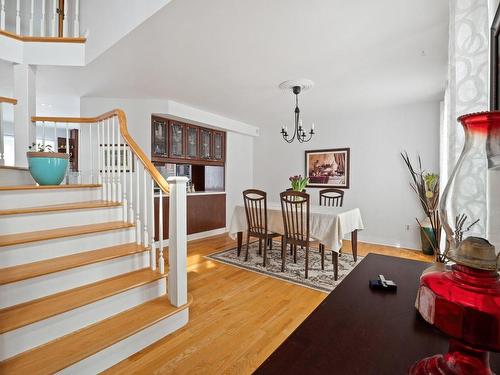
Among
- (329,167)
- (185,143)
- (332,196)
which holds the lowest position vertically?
(332,196)

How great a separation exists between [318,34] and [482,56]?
1.41m

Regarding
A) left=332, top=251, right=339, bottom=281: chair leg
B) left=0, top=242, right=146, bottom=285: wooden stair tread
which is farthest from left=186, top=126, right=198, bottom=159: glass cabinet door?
left=332, top=251, right=339, bottom=281: chair leg

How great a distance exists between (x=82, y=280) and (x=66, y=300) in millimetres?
210

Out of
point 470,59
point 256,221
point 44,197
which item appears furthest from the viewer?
point 256,221

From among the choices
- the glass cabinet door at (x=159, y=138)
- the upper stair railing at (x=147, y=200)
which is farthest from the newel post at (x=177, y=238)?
the glass cabinet door at (x=159, y=138)

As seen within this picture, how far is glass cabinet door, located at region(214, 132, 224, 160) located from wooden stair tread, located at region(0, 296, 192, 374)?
148 inches

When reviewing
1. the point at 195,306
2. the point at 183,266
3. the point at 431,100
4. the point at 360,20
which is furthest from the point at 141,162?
the point at 431,100

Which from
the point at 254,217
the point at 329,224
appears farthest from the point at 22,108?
the point at 329,224

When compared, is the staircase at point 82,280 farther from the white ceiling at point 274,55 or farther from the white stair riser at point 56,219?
the white ceiling at point 274,55

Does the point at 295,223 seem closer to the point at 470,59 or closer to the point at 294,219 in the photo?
the point at 294,219

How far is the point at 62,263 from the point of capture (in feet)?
6.12

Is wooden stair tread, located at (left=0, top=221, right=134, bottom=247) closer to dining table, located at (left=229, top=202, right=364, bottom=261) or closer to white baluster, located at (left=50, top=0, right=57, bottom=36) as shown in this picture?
dining table, located at (left=229, top=202, right=364, bottom=261)

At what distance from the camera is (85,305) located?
5.55ft

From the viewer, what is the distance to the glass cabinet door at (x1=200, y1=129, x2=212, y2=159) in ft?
16.7
